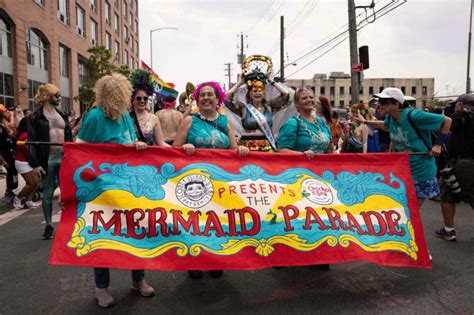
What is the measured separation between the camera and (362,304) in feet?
9.96

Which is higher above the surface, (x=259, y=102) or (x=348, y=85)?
(x=348, y=85)

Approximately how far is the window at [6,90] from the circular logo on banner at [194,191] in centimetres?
1775

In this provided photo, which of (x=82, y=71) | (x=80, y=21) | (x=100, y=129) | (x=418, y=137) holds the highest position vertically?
(x=80, y=21)

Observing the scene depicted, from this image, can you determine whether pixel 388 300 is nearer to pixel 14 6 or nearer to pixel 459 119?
pixel 459 119

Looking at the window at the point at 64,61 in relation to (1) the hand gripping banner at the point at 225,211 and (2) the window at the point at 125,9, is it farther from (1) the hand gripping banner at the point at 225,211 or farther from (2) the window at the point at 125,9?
(1) the hand gripping banner at the point at 225,211

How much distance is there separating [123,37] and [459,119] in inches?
1927

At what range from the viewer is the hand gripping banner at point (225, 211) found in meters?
2.89

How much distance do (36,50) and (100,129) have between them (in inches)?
898

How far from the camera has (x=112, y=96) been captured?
3.06m

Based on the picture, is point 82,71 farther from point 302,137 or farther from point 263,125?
Result: point 302,137

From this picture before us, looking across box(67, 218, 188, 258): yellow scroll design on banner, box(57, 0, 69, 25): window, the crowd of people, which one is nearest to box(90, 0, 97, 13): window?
box(57, 0, 69, 25): window

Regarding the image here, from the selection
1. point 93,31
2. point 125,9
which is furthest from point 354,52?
point 125,9

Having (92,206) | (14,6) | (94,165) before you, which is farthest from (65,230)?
(14,6)

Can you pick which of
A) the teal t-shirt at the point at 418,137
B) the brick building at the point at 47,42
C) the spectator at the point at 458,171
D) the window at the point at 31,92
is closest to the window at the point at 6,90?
the brick building at the point at 47,42
